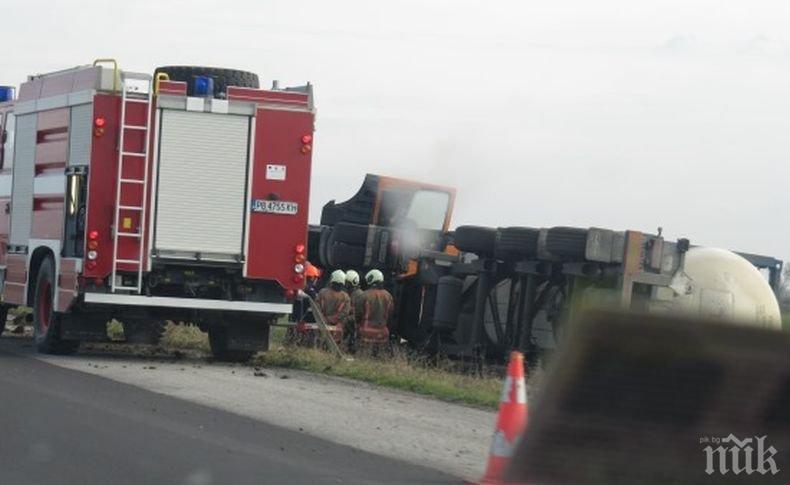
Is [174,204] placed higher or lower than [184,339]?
higher

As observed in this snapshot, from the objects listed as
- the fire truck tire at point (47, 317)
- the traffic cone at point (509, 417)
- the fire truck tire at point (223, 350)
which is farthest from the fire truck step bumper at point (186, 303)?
the traffic cone at point (509, 417)

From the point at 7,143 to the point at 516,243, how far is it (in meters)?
7.58

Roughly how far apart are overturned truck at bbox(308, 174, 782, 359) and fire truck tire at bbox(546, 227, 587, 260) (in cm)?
1

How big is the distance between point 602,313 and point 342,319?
18500 millimetres

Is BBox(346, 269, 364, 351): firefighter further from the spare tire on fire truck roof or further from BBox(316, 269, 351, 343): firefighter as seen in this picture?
the spare tire on fire truck roof

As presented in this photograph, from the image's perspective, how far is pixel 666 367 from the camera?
127 inches

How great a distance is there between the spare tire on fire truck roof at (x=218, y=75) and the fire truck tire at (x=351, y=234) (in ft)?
13.1

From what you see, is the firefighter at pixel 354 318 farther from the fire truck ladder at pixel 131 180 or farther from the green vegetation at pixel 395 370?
the fire truck ladder at pixel 131 180

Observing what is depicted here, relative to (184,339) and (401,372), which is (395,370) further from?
(184,339)

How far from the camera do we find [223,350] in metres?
19.3

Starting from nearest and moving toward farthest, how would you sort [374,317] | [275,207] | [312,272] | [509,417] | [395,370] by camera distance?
[509,417], [395,370], [275,207], [374,317], [312,272]

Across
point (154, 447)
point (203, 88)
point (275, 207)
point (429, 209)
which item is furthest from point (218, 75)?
point (154, 447)

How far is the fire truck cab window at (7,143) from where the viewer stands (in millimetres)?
20984

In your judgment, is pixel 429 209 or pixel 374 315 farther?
pixel 429 209
